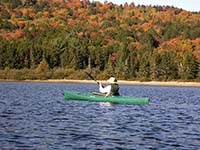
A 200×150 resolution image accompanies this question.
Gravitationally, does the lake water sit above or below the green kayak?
below

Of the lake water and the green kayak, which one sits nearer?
the lake water

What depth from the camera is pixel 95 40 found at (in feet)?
513

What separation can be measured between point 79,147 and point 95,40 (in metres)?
136

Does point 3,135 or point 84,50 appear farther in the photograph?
point 84,50

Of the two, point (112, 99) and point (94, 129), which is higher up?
point (112, 99)

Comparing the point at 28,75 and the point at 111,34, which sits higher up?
the point at 111,34

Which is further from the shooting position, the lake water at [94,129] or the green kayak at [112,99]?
the green kayak at [112,99]

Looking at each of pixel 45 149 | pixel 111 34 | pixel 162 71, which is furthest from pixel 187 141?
pixel 111 34

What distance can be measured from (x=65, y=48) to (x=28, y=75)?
64.0 feet

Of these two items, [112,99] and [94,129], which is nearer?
[94,129]

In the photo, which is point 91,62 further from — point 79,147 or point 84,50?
point 79,147

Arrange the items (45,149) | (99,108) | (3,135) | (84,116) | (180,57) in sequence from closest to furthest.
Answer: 1. (45,149)
2. (3,135)
3. (84,116)
4. (99,108)
5. (180,57)

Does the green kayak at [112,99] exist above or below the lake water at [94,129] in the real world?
above

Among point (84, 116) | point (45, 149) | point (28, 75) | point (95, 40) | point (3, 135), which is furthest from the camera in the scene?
point (95, 40)
